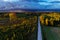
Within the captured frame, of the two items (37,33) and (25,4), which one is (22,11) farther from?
(37,33)

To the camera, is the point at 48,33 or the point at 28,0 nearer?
the point at 48,33

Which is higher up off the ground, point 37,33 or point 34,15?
point 34,15

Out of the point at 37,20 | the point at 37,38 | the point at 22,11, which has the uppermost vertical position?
the point at 22,11

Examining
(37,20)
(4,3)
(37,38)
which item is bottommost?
(37,38)

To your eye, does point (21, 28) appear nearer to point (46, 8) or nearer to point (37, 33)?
point (37, 33)

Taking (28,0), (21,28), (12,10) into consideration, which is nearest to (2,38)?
(21,28)

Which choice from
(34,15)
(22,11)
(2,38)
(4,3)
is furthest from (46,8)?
(2,38)

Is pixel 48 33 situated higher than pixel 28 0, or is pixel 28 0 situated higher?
pixel 28 0

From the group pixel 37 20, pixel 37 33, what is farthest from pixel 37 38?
pixel 37 20

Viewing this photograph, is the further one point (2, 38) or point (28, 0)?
point (28, 0)
